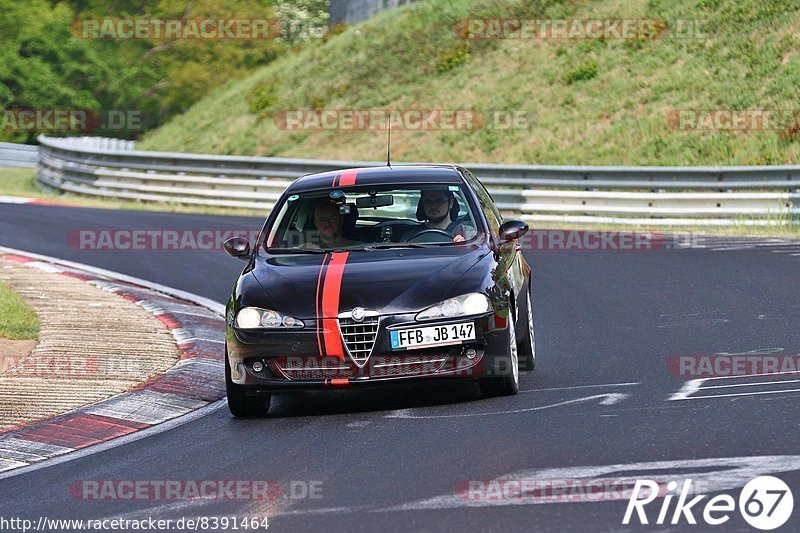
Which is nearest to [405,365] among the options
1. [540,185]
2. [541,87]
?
[540,185]

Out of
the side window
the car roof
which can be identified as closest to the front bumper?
the side window

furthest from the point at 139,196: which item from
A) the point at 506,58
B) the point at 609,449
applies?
the point at 609,449

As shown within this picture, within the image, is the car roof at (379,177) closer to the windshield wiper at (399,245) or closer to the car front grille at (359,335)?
the windshield wiper at (399,245)

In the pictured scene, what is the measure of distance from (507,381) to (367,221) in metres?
1.90

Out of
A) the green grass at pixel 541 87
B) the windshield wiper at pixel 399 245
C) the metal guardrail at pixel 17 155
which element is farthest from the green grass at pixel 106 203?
the windshield wiper at pixel 399 245

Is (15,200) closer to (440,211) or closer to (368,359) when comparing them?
(440,211)

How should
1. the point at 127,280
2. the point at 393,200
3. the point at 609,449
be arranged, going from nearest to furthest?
the point at 609,449 → the point at 393,200 → the point at 127,280

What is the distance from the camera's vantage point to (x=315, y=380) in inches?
343

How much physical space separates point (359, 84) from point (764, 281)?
1206 inches

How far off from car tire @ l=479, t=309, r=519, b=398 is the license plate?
41 cm

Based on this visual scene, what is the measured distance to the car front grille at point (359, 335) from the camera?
8.58 meters

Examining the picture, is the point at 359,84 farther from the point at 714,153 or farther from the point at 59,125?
the point at 59,125

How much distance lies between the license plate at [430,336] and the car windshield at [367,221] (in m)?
1.13

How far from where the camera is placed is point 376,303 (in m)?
8.61
